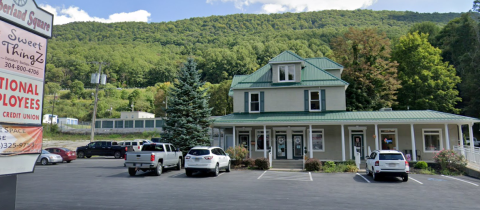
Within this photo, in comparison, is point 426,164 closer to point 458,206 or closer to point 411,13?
point 458,206

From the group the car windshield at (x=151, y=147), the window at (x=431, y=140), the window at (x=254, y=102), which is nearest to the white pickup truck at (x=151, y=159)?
the car windshield at (x=151, y=147)

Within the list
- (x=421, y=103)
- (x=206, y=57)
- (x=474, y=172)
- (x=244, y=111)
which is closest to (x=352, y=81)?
(x=421, y=103)

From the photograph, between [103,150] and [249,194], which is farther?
[103,150]

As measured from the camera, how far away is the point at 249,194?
1272 cm

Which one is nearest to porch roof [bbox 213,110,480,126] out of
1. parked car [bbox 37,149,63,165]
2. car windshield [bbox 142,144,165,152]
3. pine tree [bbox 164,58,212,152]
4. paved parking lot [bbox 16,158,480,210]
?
pine tree [bbox 164,58,212,152]

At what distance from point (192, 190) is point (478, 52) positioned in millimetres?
45642

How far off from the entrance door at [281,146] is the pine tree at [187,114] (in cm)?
580

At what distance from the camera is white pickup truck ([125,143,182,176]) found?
718 inches

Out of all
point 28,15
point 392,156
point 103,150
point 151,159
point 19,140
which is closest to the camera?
point 19,140

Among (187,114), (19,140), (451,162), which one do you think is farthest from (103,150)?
(451,162)

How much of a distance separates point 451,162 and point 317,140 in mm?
9132

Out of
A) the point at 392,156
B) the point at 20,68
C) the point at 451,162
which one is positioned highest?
the point at 20,68

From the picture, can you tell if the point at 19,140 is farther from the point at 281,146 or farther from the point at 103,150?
the point at 103,150

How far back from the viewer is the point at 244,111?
27.8 metres
